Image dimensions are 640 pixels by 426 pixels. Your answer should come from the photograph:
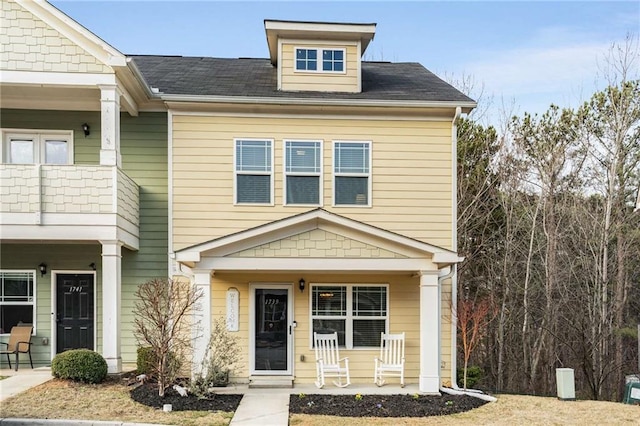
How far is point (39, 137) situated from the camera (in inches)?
497

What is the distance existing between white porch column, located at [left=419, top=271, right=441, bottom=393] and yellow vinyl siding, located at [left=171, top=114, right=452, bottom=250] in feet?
5.16

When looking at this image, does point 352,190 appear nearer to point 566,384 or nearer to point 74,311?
point 566,384

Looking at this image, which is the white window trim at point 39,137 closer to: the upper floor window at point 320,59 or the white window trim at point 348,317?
the upper floor window at point 320,59

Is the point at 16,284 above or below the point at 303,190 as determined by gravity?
below

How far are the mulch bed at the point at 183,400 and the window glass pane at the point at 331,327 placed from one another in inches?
98.8

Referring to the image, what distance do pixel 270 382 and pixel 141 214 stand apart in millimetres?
4332

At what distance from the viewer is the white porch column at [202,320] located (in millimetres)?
10578

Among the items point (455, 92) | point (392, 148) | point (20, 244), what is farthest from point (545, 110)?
point (20, 244)

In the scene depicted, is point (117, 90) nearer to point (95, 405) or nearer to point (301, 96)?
point (301, 96)

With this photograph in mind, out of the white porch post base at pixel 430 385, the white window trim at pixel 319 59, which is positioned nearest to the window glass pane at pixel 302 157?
the white window trim at pixel 319 59

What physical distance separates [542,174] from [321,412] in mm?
14407

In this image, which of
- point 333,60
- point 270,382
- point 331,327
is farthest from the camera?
point 333,60

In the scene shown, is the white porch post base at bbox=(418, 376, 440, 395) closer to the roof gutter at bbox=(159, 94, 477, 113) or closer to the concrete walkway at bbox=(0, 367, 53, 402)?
the roof gutter at bbox=(159, 94, 477, 113)

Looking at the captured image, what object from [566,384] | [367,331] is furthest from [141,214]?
[566,384]
